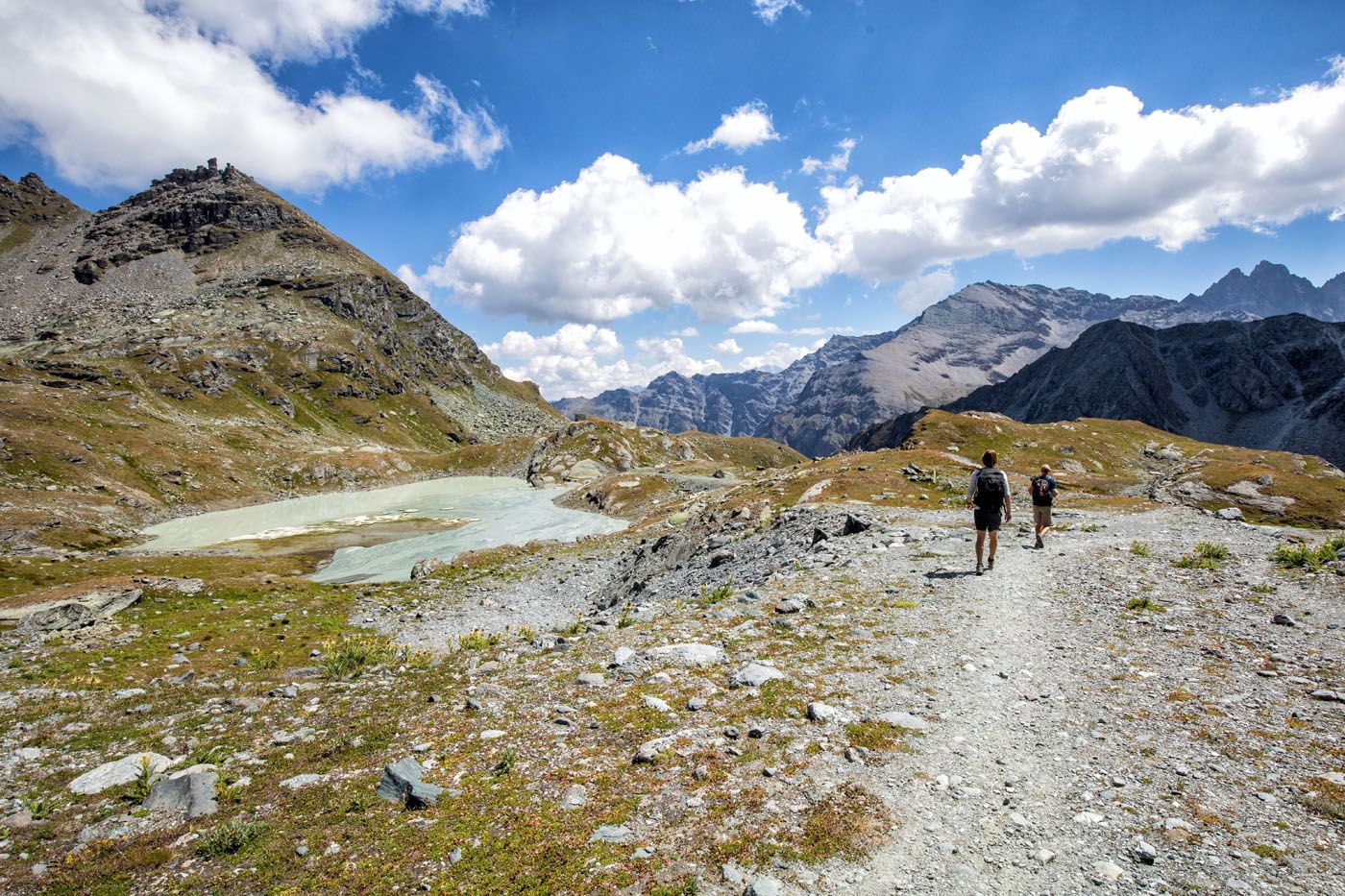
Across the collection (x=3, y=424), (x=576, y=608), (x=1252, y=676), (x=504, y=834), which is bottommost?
(x=576, y=608)

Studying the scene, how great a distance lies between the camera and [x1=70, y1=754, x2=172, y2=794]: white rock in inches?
432

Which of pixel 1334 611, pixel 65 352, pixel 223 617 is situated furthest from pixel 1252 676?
pixel 65 352

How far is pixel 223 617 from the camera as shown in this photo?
1303 inches

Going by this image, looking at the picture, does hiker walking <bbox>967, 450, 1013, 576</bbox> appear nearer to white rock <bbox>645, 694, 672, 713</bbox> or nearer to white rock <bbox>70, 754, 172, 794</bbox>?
white rock <bbox>645, 694, 672, 713</bbox>

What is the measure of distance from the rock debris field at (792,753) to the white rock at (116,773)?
324mm

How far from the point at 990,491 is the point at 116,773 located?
2623cm

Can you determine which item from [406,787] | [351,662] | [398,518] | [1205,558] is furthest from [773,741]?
[398,518]

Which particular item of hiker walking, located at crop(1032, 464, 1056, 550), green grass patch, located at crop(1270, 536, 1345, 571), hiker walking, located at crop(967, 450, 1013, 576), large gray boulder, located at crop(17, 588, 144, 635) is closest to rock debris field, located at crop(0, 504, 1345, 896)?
green grass patch, located at crop(1270, 536, 1345, 571)

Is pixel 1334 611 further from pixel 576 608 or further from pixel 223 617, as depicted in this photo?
pixel 223 617

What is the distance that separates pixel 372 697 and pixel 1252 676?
20145mm

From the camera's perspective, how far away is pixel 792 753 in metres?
9.80

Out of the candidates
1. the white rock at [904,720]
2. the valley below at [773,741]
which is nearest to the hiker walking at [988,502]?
the valley below at [773,741]

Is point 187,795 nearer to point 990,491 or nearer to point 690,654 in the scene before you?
point 690,654

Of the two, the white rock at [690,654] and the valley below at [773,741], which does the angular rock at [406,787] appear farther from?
→ the white rock at [690,654]
